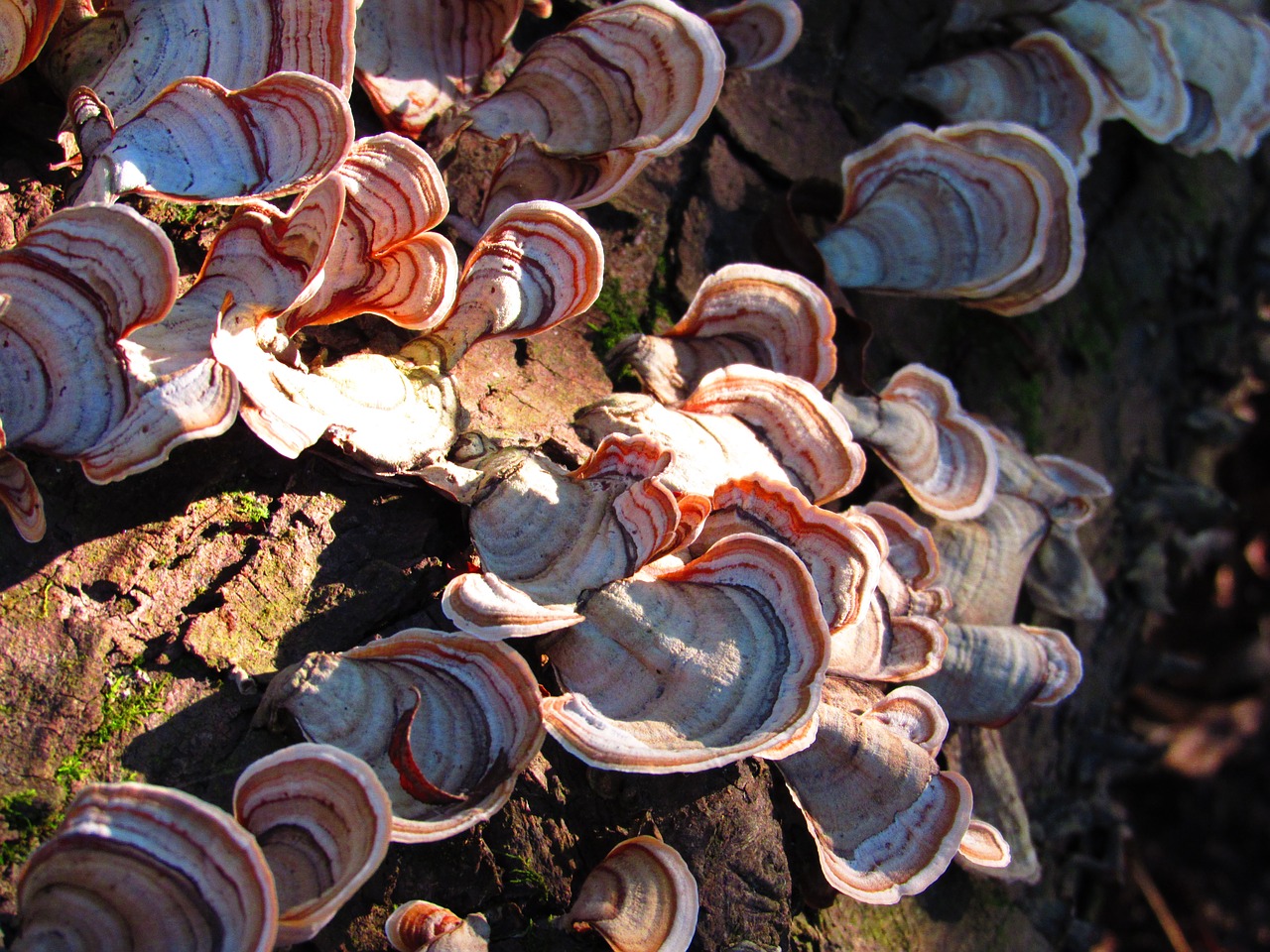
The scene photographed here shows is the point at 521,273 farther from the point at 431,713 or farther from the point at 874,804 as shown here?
the point at 874,804

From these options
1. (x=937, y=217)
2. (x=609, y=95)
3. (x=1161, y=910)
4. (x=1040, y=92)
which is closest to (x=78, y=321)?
(x=609, y=95)

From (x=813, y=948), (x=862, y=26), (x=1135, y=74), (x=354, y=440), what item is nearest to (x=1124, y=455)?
(x=1135, y=74)

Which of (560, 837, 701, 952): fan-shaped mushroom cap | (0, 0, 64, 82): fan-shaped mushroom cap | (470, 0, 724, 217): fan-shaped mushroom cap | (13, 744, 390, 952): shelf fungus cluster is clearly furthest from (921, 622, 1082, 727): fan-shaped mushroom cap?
(0, 0, 64, 82): fan-shaped mushroom cap

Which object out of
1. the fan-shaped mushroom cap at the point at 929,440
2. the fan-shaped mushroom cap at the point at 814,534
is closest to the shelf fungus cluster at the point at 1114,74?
the fan-shaped mushroom cap at the point at 929,440

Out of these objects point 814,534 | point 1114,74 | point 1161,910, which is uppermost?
Result: point 1114,74

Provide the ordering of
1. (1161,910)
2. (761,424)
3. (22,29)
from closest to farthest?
(22,29) < (761,424) < (1161,910)

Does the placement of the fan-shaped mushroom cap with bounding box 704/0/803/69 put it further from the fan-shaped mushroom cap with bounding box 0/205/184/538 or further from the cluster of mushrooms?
the fan-shaped mushroom cap with bounding box 0/205/184/538

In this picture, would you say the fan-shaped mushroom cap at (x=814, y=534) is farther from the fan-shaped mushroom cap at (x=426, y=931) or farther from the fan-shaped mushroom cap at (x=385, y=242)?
the fan-shaped mushroom cap at (x=426, y=931)
